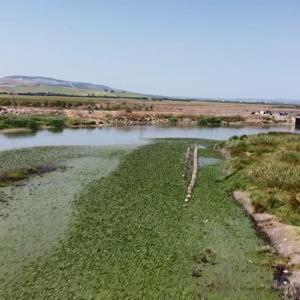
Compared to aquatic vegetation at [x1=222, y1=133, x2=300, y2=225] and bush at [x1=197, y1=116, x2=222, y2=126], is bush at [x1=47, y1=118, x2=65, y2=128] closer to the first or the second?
bush at [x1=197, y1=116, x2=222, y2=126]

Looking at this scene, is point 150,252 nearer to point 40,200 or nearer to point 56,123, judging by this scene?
point 40,200

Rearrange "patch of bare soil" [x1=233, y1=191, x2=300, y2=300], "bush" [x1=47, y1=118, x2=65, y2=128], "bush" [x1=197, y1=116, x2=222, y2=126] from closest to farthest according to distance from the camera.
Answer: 1. "patch of bare soil" [x1=233, y1=191, x2=300, y2=300]
2. "bush" [x1=47, y1=118, x2=65, y2=128]
3. "bush" [x1=197, y1=116, x2=222, y2=126]

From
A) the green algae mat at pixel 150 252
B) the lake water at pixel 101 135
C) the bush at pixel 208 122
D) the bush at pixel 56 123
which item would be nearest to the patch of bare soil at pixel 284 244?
the green algae mat at pixel 150 252

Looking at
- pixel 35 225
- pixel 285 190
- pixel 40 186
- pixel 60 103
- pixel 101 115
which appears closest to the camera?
pixel 35 225

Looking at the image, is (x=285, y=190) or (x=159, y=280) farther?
(x=285, y=190)

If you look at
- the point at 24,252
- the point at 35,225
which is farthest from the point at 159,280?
the point at 35,225

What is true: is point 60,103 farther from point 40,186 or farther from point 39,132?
point 40,186

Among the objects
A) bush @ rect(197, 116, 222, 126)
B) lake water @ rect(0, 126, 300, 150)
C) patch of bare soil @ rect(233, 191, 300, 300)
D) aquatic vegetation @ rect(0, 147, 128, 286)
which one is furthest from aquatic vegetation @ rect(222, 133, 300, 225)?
bush @ rect(197, 116, 222, 126)
